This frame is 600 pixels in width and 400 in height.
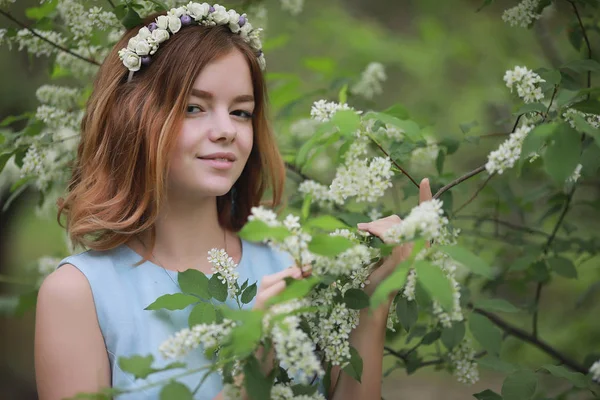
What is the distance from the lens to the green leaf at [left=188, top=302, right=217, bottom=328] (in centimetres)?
150

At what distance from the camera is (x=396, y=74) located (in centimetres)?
705

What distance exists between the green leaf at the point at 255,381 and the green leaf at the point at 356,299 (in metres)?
0.27

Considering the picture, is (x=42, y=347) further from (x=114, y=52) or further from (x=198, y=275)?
(x=114, y=52)

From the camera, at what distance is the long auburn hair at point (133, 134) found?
6.08 feet

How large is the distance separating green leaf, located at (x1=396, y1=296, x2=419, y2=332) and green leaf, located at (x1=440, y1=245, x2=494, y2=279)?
334 millimetres

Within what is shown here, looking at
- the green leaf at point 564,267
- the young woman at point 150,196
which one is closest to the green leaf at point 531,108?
the young woman at point 150,196

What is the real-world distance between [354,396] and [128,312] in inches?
27.3

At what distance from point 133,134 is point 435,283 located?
1144 mm

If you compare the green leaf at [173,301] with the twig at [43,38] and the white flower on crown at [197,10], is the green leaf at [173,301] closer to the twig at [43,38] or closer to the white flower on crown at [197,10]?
the white flower on crown at [197,10]

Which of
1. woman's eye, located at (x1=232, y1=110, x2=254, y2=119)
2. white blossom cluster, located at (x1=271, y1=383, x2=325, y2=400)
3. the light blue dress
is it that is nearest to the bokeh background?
woman's eye, located at (x1=232, y1=110, x2=254, y2=119)

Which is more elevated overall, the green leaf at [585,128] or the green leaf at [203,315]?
the green leaf at [585,128]

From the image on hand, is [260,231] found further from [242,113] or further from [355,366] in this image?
[242,113]

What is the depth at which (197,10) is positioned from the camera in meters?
1.96

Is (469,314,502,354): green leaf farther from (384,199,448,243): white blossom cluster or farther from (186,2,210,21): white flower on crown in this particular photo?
(186,2,210,21): white flower on crown
